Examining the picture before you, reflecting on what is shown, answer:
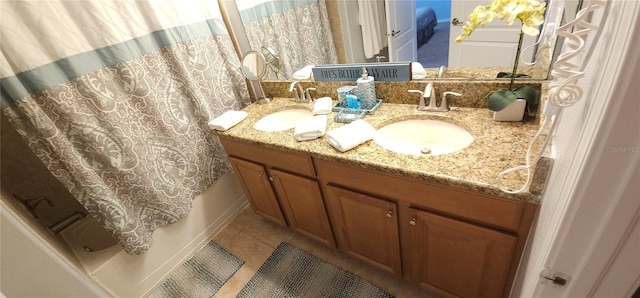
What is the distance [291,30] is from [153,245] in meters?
1.52

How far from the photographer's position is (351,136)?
3.30 feet

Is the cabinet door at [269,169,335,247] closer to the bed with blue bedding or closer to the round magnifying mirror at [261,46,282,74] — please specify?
the round magnifying mirror at [261,46,282,74]

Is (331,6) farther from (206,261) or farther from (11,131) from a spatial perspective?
(11,131)

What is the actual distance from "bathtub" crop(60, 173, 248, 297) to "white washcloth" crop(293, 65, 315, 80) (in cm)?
A: 87

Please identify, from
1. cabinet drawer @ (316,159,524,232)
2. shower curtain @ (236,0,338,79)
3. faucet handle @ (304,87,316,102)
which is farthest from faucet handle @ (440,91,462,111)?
faucet handle @ (304,87,316,102)

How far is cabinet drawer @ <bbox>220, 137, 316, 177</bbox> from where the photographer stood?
1.15 meters

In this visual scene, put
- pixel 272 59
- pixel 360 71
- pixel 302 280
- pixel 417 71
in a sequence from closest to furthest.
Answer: pixel 417 71
pixel 360 71
pixel 302 280
pixel 272 59

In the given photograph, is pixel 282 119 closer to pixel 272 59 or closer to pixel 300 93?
pixel 300 93

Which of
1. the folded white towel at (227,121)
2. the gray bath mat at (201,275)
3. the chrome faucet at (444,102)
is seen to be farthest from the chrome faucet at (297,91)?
the gray bath mat at (201,275)

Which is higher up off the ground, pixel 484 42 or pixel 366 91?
pixel 484 42

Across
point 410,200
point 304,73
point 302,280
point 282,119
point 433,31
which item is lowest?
point 302,280

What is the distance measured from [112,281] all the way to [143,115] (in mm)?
927

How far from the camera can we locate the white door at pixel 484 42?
0.98 metres

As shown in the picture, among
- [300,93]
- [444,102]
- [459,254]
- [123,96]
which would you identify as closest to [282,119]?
[300,93]
